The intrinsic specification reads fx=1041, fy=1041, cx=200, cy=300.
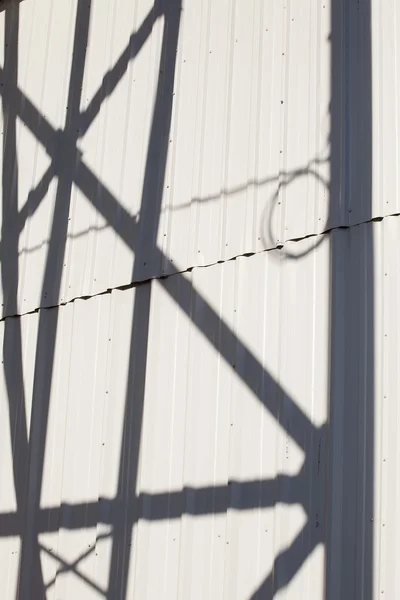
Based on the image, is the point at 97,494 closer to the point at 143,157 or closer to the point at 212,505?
the point at 212,505

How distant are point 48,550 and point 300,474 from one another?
8.65ft

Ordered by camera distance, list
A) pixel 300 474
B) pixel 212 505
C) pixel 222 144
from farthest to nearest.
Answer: pixel 222 144 → pixel 212 505 → pixel 300 474

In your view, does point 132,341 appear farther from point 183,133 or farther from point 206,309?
point 183,133

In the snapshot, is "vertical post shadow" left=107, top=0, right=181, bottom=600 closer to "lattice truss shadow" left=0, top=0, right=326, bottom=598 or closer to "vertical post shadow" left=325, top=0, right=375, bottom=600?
"lattice truss shadow" left=0, top=0, right=326, bottom=598

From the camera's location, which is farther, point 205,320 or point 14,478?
point 14,478

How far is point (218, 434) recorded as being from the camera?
738cm

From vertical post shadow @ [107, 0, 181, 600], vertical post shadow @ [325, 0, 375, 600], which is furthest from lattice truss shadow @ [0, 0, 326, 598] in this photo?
vertical post shadow @ [325, 0, 375, 600]

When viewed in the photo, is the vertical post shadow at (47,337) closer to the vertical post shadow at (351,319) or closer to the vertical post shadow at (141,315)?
the vertical post shadow at (141,315)

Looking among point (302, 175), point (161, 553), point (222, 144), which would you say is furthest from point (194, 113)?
point (161, 553)

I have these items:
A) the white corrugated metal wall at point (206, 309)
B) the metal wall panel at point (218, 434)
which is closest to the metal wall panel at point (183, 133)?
the white corrugated metal wall at point (206, 309)

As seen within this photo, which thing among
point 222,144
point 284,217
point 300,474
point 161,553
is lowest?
point 161,553

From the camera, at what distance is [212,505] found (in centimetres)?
727

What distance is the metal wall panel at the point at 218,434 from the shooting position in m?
6.53

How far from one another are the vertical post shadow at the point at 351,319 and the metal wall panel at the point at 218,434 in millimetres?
14
